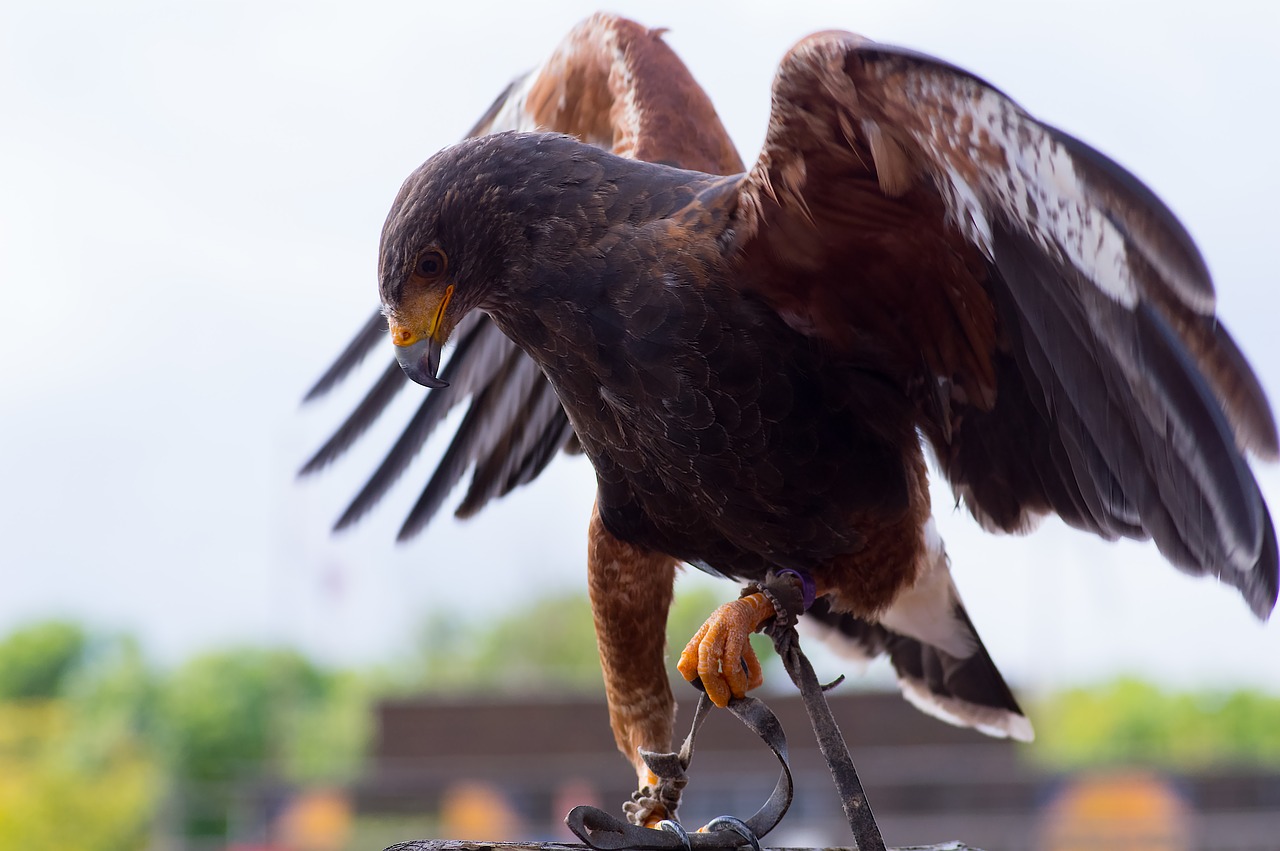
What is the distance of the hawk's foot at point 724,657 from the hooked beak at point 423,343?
2.16 feet

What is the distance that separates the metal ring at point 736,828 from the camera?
6.87 feet

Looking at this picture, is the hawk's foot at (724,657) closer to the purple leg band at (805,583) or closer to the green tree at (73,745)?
the purple leg band at (805,583)

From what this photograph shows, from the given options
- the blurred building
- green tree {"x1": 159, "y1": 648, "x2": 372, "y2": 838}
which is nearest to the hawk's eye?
the blurred building

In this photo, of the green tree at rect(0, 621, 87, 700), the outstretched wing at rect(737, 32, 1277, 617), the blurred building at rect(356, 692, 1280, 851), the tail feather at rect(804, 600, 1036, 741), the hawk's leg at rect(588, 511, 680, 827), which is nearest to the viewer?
the outstretched wing at rect(737, 32, 1277, 617)

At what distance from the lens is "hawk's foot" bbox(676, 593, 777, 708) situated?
6.89 feet

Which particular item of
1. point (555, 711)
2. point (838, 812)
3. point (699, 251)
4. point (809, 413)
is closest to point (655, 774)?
point (809, 413)

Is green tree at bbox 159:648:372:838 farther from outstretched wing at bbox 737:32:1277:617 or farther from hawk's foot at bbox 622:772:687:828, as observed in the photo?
outstretched wing at bbox 737:32:1277:617

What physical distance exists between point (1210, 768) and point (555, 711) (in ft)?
26.5

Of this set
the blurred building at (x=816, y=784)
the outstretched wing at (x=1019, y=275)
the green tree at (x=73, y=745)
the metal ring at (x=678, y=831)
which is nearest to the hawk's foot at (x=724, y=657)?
the metal ring at (x=678, y=831)

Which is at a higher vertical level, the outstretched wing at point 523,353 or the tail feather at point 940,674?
the outstretched wing at point 523,353

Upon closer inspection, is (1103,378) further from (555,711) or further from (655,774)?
(555,711)

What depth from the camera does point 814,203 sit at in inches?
77.4

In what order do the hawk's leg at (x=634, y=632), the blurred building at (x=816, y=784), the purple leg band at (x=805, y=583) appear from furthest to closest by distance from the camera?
the blurred building at (x=816, y=784) → the hawk's leg at (x=634, y=632) → the purple leg band at (x=805, y=583)

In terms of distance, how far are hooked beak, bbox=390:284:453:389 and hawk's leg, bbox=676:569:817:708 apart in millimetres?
661
